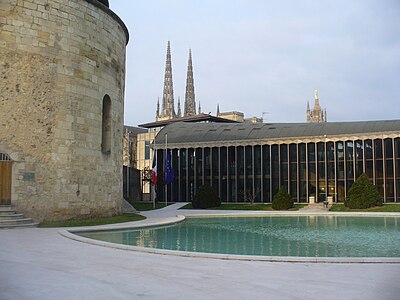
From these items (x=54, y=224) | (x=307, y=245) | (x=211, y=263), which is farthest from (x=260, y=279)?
(x=54, y=224)

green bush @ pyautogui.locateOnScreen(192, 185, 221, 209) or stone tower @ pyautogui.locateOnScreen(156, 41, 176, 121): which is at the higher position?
stone tower @ pyautogui.locateOnScreen(156, 41, 176, 121)

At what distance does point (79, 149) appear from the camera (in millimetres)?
21734

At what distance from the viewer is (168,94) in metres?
151

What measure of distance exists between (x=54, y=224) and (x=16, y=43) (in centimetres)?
779

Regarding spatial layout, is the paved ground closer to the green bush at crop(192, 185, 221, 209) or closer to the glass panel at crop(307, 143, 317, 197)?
the green bush at crop(192, 185, 221, 209)

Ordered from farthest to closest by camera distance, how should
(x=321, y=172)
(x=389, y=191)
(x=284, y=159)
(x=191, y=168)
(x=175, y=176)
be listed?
(x=175, y=176), (x=191, y=168), (x=284, y=159), (x=321, y=172), (x=389, y=191)

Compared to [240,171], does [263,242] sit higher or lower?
lower

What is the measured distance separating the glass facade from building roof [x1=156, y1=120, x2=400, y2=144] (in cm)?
115

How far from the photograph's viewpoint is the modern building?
4575 cm

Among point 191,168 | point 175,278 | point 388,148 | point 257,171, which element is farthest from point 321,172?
point 175,278

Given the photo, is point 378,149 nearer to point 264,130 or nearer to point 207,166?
point 264,130

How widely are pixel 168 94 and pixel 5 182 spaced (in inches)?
5246

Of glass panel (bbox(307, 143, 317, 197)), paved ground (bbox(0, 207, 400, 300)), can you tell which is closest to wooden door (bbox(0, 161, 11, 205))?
paved ground (bbox(0, 207, 400, 300))

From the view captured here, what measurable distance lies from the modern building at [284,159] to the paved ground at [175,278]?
3660 centimetres
